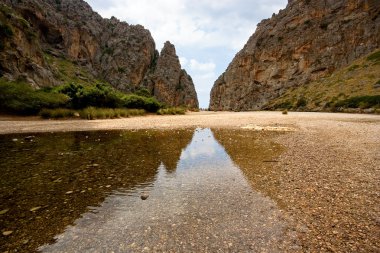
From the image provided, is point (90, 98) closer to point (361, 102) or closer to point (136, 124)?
point (136, 124)

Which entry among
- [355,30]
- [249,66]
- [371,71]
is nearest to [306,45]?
[355,30]

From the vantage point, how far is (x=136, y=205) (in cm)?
562

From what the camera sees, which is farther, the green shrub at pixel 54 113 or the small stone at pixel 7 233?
the green shrub at pixel 54 113

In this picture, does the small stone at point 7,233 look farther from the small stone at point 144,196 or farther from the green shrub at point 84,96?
the green shrub at point 84,96

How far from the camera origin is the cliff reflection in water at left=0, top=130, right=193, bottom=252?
4.61 meters

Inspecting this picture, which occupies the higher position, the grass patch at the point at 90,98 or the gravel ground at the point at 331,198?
the grass patch at the point at 90,98

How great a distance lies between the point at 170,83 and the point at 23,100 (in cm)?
13039

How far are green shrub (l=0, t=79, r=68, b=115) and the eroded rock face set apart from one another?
405 feet

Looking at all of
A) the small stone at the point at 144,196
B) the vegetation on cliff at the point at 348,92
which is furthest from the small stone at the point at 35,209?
the vegetation on cliff at the point at 348,92

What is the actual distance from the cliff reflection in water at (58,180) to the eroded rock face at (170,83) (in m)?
145

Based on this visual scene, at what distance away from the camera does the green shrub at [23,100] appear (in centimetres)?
2966

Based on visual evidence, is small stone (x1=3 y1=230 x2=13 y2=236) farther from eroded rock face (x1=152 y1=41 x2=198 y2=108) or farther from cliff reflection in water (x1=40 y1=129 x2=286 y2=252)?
eroded rock face (x1=152 y1=41 x2=198 y2=108)

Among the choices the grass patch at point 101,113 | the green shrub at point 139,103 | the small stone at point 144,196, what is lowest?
the small stone at point 144,196

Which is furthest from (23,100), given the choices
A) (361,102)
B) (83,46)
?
(83,46)
